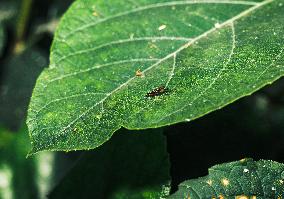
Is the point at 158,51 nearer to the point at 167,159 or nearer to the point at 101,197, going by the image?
the point at 167,159

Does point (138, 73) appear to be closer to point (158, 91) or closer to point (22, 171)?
point (158, 91)

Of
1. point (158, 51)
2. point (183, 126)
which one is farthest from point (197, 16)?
point (183, 126)

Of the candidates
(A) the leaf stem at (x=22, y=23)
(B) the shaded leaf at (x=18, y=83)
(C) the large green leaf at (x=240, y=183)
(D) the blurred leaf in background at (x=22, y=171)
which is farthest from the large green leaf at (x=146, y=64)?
(A) the leaf stem at (x=22, y=23)

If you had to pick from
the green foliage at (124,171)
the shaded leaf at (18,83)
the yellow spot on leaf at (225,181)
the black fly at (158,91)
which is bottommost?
the shaded leaf at (18,83)

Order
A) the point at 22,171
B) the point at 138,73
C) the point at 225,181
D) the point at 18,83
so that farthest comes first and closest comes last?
the point at 18,83
the point at 22,171
the point at 138,73
the point at 225,181

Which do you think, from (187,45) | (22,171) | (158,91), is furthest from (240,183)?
(22,171)

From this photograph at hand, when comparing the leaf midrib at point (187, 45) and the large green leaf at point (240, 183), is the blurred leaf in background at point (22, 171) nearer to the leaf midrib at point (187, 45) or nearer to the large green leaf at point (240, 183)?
the leaf midrib at point (187, 45)

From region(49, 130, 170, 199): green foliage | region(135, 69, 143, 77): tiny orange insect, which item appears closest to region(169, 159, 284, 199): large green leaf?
region(49, 130, 170, 199): green foliage
